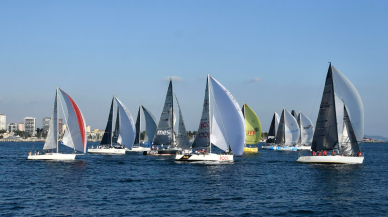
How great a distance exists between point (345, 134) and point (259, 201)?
1094 inches

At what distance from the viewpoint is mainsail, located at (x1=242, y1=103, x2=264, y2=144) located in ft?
331

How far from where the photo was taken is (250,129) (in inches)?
4026

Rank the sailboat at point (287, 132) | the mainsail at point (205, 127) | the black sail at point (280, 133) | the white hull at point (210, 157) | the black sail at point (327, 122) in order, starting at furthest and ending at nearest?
the black sail at point (280, 133)
the sailboat at point (287, 132)
the mainsail at point (205, 127)
the black sail at point (327, 122)
the white hull at point (210, 157)

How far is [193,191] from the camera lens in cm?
3800

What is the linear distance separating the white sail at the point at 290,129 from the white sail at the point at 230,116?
6091 centimetres

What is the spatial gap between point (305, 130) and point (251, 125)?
23683 millimetres

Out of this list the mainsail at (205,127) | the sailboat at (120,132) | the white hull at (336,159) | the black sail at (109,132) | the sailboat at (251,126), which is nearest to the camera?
the white hull at (336,159)

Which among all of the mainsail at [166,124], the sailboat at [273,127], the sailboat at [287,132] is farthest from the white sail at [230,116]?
the sailboat at [273,127]

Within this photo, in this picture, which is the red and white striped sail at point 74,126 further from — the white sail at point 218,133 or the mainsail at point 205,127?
the white sail at point 218,133

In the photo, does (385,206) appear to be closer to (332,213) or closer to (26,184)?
(332,213)

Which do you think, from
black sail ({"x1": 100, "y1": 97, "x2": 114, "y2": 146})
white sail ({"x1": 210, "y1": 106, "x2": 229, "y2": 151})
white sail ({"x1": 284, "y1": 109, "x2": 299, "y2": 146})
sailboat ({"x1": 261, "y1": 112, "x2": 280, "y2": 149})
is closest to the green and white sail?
white sail ({"x1": 284, "y1": 109, "x2": 299, "y2": 146})

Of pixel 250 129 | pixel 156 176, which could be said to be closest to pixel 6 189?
pixel 156 176

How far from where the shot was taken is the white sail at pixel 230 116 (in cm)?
5875

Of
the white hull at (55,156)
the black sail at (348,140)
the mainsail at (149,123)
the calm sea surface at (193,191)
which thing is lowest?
the calm sea surface at (193,191)
